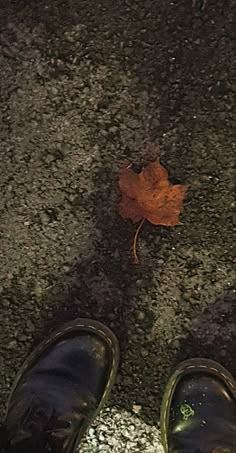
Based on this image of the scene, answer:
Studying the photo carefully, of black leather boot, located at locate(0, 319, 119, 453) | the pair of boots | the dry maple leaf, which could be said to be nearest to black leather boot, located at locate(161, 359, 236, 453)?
the pair of boots

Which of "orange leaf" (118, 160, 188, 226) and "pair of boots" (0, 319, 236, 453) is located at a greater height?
"orange leaf" (118, 160, 188, 226)

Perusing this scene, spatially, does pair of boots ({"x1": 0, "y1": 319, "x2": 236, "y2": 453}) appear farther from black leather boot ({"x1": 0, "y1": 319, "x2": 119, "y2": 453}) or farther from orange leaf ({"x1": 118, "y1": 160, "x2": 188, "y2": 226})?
orange leaf ({"x1": 118, "y1": 160, "x2": 188, "y2": 226})

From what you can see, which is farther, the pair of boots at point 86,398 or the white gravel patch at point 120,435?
the white gravel patch at point 120,435

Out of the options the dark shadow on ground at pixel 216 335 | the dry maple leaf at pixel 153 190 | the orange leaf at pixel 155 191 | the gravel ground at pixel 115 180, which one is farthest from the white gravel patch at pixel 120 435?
the orange leaf at pixel 155 191

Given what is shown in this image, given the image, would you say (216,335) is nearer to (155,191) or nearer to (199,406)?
(199,406)

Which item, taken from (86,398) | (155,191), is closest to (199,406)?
(86,398)

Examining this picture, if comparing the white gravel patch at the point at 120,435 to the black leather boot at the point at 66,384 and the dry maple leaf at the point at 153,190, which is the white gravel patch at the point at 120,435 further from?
the dry maple leaf at the point at 153,190

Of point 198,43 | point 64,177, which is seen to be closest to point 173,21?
point 198,43
